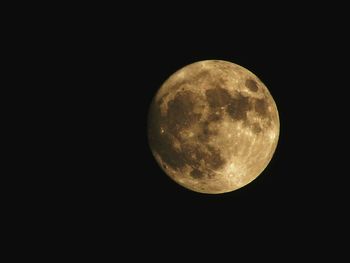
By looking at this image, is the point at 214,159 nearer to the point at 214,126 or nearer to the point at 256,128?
the point at 214,126

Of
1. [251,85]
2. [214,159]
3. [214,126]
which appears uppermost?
[251,85]

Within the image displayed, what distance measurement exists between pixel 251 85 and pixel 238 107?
0.63 meters

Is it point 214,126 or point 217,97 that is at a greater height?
point 217,97

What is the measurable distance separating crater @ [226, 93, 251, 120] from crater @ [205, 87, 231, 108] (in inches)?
3.7

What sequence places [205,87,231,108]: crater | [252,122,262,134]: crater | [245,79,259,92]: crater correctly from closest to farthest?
[205,87,231,108]: crater, [252,122,262,134]: crater, [245,79,259,92]: crater

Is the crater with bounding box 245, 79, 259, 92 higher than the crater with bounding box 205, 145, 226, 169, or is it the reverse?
the crater with bounding box 245, 79, 259, 92

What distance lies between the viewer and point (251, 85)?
5.28 metres

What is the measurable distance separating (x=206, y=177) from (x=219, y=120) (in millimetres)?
1109

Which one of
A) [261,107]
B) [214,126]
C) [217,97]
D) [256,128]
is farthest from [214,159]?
[261,107]

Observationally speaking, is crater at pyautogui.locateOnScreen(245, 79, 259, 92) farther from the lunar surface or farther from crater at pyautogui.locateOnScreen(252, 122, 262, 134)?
crater at pyautogui.locateOnScreen(252, 122, 262, 134)

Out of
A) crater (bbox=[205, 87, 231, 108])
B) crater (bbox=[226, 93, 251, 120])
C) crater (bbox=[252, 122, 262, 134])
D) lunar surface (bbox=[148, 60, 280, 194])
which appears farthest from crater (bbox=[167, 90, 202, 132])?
crater (bbox=[252, 122, 262, 134])

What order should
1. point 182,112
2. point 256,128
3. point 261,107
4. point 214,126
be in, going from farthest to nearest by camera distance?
point 261,107
point 256,128
point 182,112
point 214,126

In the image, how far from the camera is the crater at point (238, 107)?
4.86 metres

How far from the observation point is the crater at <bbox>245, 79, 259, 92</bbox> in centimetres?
522
